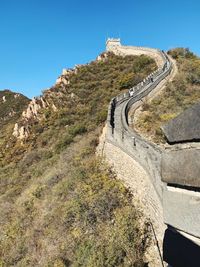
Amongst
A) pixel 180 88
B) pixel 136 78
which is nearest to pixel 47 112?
pixel 136 78

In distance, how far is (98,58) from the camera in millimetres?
61375

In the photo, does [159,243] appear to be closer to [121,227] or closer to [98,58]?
[121,227]

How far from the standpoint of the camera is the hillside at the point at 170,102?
23355 millimetres

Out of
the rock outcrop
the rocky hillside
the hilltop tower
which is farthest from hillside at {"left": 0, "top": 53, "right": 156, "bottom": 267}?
the hilltop tower

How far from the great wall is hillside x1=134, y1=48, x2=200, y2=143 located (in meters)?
1.09

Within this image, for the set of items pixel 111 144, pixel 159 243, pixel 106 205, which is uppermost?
pixel 111 144

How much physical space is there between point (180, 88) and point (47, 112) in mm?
16510

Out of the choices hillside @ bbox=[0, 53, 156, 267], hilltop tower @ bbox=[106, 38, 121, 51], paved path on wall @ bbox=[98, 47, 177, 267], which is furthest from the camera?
hilltop tower @ bbox=[106, 38, 121, 51]

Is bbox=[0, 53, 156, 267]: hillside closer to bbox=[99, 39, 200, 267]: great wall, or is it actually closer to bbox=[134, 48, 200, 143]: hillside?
bbox=[99, 39, 200, 267]: great wall

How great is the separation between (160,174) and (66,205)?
16.8m

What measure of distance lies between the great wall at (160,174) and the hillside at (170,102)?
3.59ft

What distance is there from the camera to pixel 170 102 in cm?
3116

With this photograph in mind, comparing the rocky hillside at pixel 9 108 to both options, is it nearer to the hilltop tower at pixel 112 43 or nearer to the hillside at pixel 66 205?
the hillside at pixel 66 205

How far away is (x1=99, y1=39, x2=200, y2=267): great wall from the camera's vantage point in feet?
5.60
